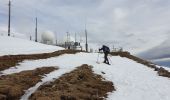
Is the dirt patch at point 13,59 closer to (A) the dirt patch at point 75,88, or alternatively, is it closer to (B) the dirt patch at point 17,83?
(B) the dirt patch at point 17,83

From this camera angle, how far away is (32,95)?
2136 centimetres

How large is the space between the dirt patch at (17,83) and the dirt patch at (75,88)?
4.22 feet

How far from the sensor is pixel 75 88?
80.3ft

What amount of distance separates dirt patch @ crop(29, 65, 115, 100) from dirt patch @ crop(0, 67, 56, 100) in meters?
1.29

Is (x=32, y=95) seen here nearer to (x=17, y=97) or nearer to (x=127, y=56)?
(x=17, y=97)

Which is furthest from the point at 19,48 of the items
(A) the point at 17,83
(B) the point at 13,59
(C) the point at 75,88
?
(C) the point at 75,88

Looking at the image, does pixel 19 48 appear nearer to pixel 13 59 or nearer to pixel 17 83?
pixel 13 59

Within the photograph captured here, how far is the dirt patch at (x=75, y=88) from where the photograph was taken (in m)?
21.5

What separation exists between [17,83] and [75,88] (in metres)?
4.17

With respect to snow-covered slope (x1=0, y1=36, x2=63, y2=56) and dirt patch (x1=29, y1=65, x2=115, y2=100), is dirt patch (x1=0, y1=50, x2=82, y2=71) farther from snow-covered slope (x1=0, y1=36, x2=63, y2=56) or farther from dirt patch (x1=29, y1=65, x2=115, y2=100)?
dirt patch (x1=29, y1=65, x2=115, y2=100)

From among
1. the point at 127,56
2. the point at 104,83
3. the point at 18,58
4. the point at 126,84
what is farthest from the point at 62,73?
the point at 127,56

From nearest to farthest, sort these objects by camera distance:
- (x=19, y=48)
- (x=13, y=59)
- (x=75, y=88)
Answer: (x=75, y=88) < (x=13, y=59) < (x=19, y=48)

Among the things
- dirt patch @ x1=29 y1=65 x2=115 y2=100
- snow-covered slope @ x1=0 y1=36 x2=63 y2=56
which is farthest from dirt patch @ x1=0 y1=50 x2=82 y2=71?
dirt patch @ x1=29 y1=65 x2=115 y2=100

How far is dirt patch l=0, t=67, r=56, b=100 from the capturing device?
71.5 ft
